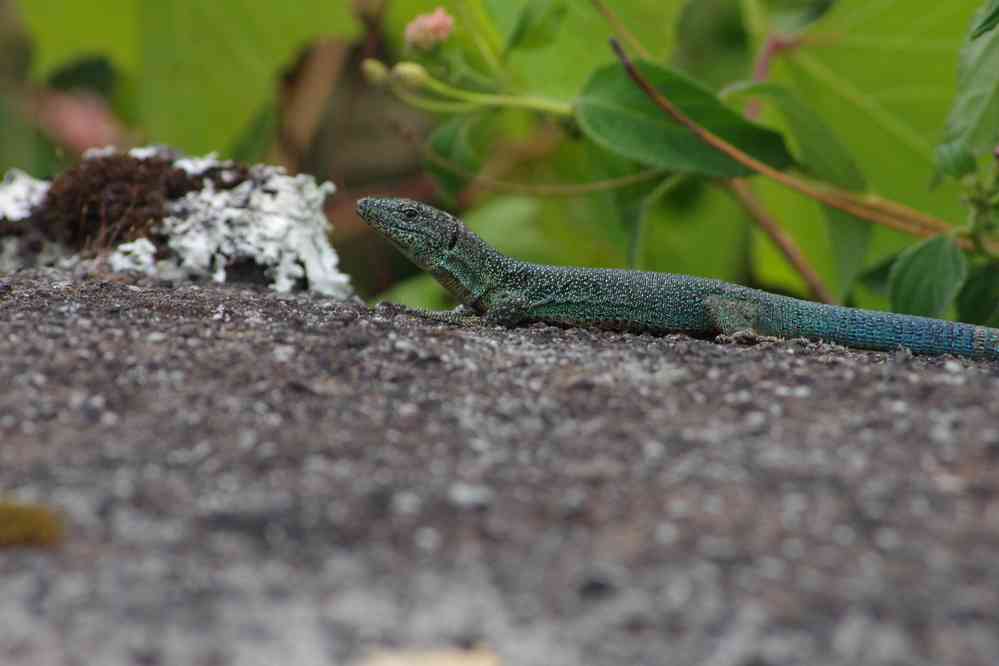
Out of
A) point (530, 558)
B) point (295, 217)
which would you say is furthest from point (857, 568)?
point (295, 217)

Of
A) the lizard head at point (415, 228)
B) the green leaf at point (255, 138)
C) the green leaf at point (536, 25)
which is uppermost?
the green leaf at point (255, 138)

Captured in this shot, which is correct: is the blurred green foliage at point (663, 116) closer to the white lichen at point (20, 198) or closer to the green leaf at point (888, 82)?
the green leaf at point (888, 82)

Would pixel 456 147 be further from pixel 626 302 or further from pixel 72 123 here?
pixel 72 123

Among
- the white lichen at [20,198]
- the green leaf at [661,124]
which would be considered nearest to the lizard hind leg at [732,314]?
the green leaf at [661,124]

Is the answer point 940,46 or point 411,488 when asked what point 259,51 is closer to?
point 940,46

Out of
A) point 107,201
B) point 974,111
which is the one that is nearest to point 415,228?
point 107,201

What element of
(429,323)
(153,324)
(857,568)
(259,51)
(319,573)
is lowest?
(857,568)

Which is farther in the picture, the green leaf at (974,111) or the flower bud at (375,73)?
the flower bud at (375,73)
